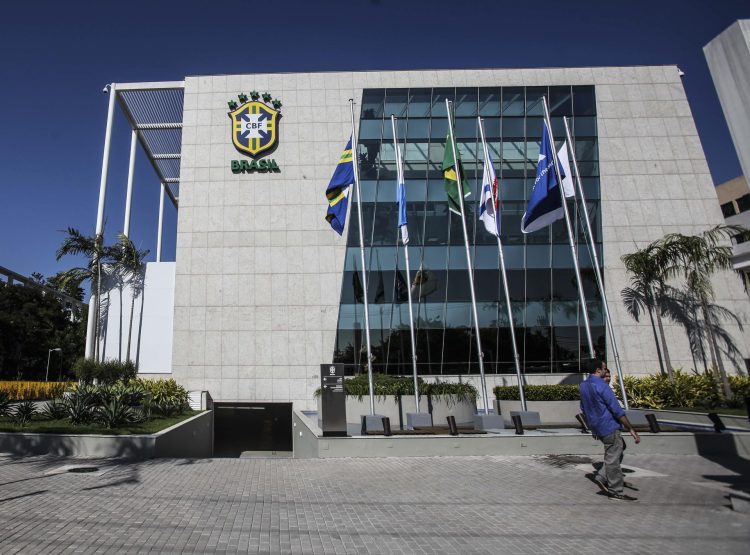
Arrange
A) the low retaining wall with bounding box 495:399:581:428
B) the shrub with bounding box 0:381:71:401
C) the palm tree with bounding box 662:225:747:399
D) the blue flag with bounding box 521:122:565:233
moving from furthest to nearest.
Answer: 1. the shrub with bounding box 0:381:71:401
2. the palm tree with bounding box 662:225:747:399
3. the low retaining wall with bounding box 495:399:581:428
4. the blue flag with bounding box 521:122:565:233

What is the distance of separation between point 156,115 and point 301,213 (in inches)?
485

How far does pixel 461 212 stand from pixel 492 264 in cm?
851

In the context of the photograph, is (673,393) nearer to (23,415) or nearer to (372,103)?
(372,103)

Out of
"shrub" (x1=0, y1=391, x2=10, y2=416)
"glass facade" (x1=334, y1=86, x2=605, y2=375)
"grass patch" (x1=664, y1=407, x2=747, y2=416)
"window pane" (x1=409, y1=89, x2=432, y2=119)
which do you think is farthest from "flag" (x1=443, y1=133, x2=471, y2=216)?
"shrub" (x1=0, y1=391, x2=10, y2=416)

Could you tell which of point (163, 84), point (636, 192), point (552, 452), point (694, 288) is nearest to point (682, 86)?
point (636, 192)

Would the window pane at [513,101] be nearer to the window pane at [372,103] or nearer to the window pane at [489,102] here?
the window pane at [489,102]

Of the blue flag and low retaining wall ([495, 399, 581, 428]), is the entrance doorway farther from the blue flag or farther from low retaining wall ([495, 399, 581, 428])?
the blue flag

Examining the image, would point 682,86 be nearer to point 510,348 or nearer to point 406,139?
point 406,139

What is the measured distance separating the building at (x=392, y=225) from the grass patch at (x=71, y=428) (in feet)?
29.4

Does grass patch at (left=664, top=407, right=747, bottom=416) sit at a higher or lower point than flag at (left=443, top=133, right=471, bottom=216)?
lower

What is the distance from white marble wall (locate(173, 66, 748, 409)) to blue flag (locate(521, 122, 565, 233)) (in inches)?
451

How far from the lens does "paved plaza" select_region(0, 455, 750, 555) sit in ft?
17.6

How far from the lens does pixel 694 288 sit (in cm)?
2122

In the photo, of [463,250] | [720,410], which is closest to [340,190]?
[463,250]
